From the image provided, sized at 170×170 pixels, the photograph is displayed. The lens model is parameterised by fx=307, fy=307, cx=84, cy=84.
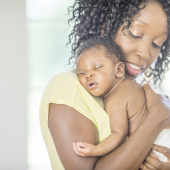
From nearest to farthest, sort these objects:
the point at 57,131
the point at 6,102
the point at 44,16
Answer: the point at 57,131
the point at 6,102
the point at 44,16

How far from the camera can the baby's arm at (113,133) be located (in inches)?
29.6

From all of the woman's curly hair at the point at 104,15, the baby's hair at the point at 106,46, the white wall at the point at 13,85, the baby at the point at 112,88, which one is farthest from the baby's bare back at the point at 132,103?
the white wall at the point at 13,85

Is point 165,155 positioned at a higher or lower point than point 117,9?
lower

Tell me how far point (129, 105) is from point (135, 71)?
0.20 meters

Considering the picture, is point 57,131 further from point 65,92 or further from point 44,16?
point 44,16

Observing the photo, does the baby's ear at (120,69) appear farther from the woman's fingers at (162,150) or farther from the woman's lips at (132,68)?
the woman's fingers at (162,150)

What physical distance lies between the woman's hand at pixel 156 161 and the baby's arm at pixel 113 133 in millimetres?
85

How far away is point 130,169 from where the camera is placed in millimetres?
784

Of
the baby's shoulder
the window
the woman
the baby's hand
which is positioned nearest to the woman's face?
the woman

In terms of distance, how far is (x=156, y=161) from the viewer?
82cm

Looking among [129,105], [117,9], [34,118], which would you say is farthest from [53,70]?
[129,105]

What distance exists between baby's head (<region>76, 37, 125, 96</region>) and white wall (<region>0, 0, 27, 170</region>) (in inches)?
51.8

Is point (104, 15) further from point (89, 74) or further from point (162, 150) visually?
point (162, 150)

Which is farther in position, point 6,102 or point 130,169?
point 6,102
